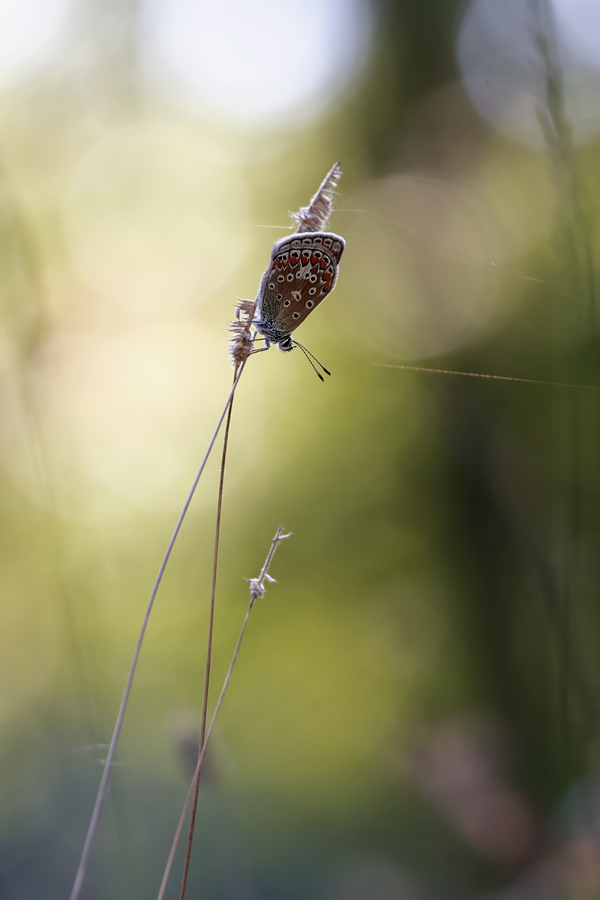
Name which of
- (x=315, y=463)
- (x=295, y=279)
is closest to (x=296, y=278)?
(x=295, y=279)

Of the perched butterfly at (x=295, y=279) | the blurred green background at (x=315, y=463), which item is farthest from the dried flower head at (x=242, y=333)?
the blurred green background at (x=315, y=463)

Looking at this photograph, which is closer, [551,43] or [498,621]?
[551,43]

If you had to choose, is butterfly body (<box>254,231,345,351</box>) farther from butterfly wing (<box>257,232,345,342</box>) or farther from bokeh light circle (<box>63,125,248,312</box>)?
bokeh light circle (<box>63,125,248,312</box>)

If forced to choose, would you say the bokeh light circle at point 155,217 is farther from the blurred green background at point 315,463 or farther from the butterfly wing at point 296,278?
the butterfly wing at point 296,278

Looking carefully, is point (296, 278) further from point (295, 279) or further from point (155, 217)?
point (155, 217)

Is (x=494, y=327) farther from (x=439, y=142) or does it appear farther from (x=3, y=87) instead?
(x=3, y=87)

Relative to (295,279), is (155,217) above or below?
above

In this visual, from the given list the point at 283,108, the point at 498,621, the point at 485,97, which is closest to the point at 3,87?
the point at 283,108
